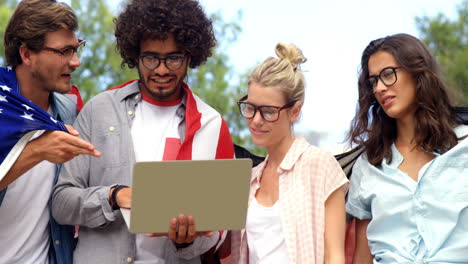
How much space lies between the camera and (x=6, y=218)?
3.60m

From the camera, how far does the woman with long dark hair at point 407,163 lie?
11.4ft

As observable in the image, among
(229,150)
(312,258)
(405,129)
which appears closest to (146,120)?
(229,150)

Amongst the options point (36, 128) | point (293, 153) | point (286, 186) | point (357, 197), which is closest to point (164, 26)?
point (36, 128)

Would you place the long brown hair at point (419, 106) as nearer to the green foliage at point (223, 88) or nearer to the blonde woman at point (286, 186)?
the blonde woman at point (286, 186)

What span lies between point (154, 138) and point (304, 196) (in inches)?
35.5

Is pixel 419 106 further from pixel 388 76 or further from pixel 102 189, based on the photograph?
pixel 102 189

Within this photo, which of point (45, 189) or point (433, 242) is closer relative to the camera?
point (433, 242)

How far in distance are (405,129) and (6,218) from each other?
7.44ft

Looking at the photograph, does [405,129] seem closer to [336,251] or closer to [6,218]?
[336,251]

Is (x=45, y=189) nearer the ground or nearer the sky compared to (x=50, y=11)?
nearer the ground

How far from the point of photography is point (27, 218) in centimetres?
364

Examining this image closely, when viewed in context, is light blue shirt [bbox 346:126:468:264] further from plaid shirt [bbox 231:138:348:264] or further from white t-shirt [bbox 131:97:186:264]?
white t-shirt [bbox 131:97:186:264]

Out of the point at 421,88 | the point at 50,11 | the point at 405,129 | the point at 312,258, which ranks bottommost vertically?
the point at 312,258

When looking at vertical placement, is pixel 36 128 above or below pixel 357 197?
above
